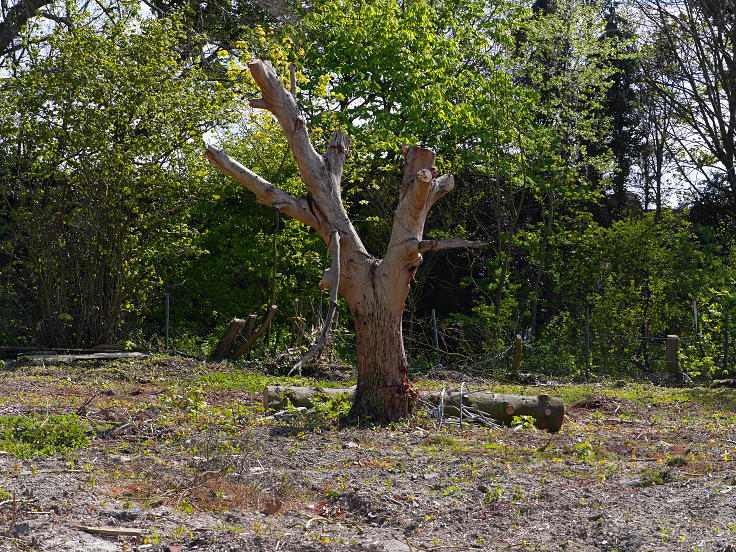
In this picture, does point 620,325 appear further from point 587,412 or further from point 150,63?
point 150,63

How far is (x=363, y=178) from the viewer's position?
17125 mm

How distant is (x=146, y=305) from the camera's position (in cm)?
1498

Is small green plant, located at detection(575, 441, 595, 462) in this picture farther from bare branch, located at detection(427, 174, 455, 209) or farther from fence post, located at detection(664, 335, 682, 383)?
fence post, located at detection(664, 335, 682, 383)

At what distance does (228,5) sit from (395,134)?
18.4ft

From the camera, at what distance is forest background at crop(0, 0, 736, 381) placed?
1362cm

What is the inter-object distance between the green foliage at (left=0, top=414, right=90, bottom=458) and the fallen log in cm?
218

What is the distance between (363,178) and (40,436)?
11.5m

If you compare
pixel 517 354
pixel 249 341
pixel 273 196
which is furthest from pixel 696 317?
pixel 273 196

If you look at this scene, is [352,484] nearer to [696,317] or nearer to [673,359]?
[673,359]

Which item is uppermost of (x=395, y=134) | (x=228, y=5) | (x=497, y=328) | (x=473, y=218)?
(x=228, y=5)

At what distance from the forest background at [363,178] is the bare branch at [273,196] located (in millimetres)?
4549

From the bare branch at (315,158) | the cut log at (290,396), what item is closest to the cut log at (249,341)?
the cut log at (290,396)

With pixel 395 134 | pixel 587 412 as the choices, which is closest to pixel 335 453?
pixel 587 412

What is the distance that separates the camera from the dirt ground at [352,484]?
446cm
